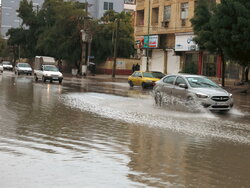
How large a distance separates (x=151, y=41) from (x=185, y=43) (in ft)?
24.8

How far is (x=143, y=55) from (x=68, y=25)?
13.5 metres

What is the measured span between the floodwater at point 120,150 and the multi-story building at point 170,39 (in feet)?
115

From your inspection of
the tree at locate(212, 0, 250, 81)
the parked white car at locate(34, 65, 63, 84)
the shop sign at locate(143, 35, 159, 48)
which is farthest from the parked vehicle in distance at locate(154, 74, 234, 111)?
the shop sign at locate(143, 35, 159, 48)

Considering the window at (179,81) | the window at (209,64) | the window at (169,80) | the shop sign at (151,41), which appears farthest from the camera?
the shop sign at (151,41)

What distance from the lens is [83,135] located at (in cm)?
1019

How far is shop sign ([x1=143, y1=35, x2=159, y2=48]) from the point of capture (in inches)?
2184

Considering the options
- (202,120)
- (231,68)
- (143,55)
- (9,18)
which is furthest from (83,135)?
(9,18)

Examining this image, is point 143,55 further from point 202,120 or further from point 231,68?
point 202,120

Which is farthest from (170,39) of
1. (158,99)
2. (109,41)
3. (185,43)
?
(158,99)

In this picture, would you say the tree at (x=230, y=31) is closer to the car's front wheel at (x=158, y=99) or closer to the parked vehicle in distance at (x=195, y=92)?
the car's front wheel at (x=158, y=99)

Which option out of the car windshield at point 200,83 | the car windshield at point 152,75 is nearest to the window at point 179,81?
the car windshield at point 200,83

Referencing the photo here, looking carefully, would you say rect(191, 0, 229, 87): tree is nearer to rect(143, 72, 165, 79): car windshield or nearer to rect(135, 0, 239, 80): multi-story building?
rect(143, 72, 165, 79): car windshield

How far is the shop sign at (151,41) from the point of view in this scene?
55466 mm

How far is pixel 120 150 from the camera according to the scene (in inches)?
332
